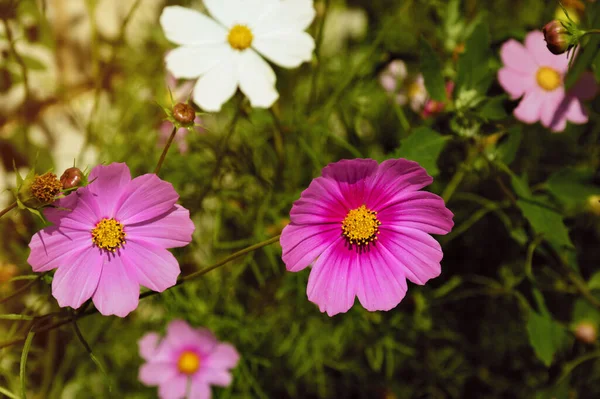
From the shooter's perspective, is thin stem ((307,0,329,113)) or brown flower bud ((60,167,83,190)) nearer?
brown flower bud ((60,167,83,190))

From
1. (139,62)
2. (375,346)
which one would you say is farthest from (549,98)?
(139,62)

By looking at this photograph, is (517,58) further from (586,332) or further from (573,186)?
(586,332)

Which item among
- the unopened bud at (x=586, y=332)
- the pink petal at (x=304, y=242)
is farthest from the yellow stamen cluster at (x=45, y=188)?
the unopened bud at (x=586, y=332)

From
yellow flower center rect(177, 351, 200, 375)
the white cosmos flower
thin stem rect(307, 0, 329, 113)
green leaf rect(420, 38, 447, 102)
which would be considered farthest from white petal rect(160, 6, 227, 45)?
yellow flower center rect(177, 351, 200, 375)

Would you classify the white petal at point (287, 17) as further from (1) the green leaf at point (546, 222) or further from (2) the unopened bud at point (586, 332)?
(2) the unopened bud at point (586, 332)

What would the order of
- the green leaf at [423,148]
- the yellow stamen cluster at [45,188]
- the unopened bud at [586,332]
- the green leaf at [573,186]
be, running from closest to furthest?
the yellow stamen cluster at [45,188]
the green leaf at [423,148]
the green leaf at [573,186]
the unopened bud at [586,332]

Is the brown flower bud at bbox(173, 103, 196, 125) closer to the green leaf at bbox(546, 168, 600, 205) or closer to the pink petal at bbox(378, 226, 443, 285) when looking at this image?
the pink petal at bbox(378, 226, 443, 285)
